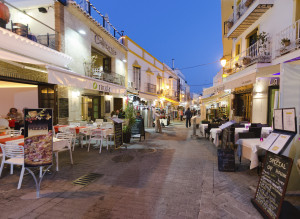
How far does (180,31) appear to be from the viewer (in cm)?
Result: 14438

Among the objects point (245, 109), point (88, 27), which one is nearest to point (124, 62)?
point (88, 27)

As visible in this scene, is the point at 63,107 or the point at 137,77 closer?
the point at 63,107

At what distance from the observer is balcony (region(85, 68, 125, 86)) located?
461 inches

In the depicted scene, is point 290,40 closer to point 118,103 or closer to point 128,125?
point 128,125

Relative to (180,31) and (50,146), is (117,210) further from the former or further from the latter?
(180,31)

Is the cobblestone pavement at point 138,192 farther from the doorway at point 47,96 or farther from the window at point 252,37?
the window at point 252,37

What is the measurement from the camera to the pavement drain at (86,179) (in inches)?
165

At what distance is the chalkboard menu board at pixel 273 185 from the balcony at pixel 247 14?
27.9ft

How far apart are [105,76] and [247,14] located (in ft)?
33.8

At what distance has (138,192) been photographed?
376 centimetres

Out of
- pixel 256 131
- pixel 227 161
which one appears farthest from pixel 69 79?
pixel 256 131

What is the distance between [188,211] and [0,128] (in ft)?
23.2

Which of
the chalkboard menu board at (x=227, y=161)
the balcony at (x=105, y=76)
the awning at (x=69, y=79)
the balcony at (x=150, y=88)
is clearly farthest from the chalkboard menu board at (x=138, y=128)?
the balcony at (x=150, y=88)

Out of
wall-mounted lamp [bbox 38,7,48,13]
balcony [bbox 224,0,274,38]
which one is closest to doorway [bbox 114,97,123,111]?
wall-mounted lamp [bbox 38,7,48,13]
